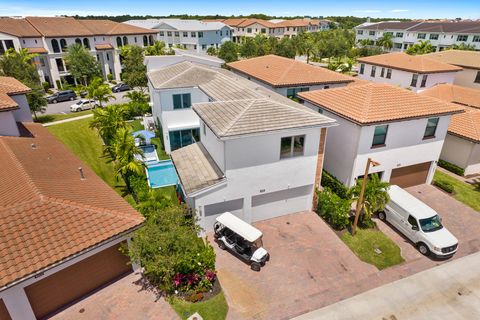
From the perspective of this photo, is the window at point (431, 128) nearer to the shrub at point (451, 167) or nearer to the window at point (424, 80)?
the shrub at point (451, 167)

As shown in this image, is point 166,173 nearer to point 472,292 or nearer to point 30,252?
point 30,252

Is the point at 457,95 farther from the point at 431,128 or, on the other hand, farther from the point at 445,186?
the point at 445,186

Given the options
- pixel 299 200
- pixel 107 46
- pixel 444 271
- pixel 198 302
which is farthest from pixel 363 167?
pixel 107 46

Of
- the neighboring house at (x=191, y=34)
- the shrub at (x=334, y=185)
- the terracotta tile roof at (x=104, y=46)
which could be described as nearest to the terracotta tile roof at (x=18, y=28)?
the terracotta tile roof at (x=104, y=46)

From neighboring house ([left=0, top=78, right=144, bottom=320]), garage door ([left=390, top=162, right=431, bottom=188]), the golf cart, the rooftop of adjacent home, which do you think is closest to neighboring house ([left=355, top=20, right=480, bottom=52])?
the rooftop of adjacent home

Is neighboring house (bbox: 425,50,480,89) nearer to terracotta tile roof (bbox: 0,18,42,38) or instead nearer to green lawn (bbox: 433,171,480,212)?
green lawn (bbox: 433,171,480,212)
